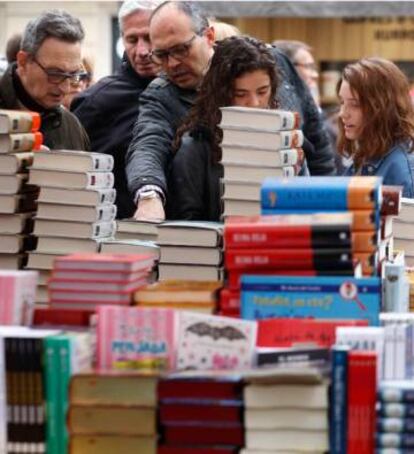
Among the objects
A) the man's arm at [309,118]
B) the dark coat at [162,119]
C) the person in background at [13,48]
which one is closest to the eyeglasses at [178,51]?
the dark coat at [162,119]

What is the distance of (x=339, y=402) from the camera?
367cm

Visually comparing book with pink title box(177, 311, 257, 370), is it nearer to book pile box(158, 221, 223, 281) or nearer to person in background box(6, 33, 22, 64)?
book pile box(158, 221, 223, 281)

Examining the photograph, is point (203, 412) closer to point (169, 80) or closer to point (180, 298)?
point (180, 298)

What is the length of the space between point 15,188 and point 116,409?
1.52 m

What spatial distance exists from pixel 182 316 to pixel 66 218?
1389 millimetres

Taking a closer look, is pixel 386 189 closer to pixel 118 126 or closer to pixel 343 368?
pixel 343 368

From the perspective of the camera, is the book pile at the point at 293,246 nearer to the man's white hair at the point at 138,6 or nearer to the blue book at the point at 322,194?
the blue book at the point at 322,194

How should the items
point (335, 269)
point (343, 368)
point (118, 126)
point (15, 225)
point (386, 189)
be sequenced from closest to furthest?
point (343, 368)
point (335, 269)
point (386, 189)
point (15, 225)
point (118, 126)

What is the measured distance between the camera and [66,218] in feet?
16.7

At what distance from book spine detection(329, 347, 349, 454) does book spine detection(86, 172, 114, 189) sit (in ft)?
5.41

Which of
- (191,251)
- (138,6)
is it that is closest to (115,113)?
(138,6)

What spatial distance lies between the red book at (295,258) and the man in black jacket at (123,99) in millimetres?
2610

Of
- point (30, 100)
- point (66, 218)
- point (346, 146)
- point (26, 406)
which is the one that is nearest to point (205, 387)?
point (26, 406)

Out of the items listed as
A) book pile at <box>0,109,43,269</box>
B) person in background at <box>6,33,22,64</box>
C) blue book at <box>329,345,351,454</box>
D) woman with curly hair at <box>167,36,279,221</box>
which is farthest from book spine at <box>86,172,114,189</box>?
person in background at <box>6,33,22,64</box>
